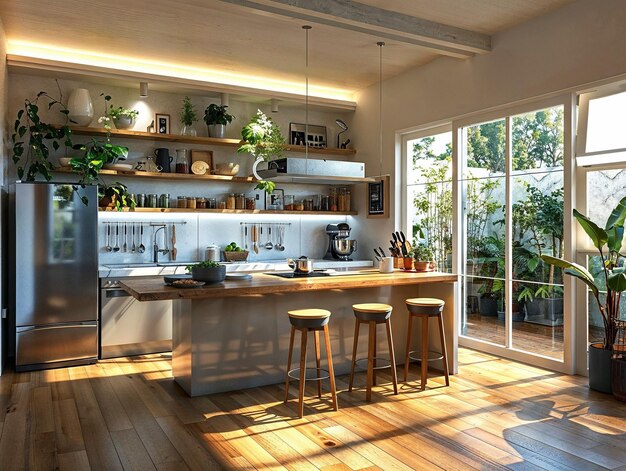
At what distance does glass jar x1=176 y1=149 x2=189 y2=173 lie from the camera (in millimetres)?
6172

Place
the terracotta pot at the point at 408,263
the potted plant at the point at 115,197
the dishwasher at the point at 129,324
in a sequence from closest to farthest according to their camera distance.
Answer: the terracotta pot at the point at 408,263
the dishwasher at the point at 129,324
the potted plant at the point at 115,197

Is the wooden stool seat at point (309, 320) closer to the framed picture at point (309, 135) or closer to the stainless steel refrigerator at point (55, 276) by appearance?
the stainless steel refrigerator at point (55, 276)

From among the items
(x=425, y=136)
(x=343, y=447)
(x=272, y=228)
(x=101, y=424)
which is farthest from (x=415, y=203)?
(x=101, y=424)

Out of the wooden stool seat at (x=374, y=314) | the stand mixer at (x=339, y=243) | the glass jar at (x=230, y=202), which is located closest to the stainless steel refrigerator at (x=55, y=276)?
the glass jar at (x=230, y=202)

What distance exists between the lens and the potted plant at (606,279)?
407 centimetres

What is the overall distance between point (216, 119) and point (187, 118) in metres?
0.32

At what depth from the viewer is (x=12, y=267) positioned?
514cm

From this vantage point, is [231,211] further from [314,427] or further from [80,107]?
[314,427]

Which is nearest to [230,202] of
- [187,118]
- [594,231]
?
[187,118]

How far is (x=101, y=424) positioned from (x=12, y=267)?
2.37 meters

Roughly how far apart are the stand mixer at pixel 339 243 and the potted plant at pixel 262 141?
1.06 m

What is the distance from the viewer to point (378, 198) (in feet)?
22.3

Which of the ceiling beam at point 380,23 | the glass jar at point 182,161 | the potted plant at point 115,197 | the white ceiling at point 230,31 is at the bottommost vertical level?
the potted plant at point 115,197

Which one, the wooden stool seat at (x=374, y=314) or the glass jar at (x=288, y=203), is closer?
the wooden stool seat at (x=374, y=314)
